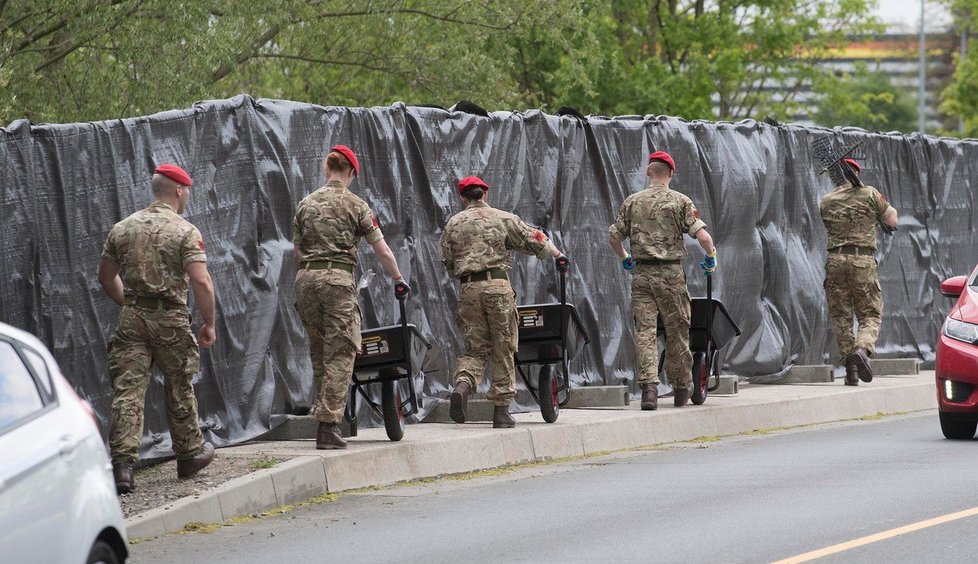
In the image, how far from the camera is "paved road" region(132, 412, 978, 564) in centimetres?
807

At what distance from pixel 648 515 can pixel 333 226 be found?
3101 millimetres

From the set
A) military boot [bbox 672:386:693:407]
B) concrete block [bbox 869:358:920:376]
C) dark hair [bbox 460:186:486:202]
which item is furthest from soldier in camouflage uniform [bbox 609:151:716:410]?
concrete block [bbox 869:358:920:376]

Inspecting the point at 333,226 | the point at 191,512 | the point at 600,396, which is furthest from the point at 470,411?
the point at 191,512

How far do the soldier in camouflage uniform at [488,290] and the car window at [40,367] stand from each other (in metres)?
6.22

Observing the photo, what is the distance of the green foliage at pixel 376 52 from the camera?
62.3ft

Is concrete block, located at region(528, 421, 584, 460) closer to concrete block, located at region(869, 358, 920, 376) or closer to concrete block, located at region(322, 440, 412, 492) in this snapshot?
concrete block, located at region(322, 440, 412, 492)

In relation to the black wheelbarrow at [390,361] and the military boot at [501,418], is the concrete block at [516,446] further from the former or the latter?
the black wheelbarrow at [390,361]

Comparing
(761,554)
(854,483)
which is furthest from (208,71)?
(761,554)

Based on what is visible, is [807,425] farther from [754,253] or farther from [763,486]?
[763,486]

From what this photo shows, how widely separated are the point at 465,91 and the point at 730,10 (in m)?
18.4

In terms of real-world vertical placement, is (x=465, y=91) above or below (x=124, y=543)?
above

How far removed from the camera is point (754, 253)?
56.3 ft

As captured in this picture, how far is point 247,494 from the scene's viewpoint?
9578 mm

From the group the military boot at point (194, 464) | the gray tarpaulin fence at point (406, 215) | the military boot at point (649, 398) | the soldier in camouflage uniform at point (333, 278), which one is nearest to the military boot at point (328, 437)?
the soldier in camouflage uniform at point (333, 278)
